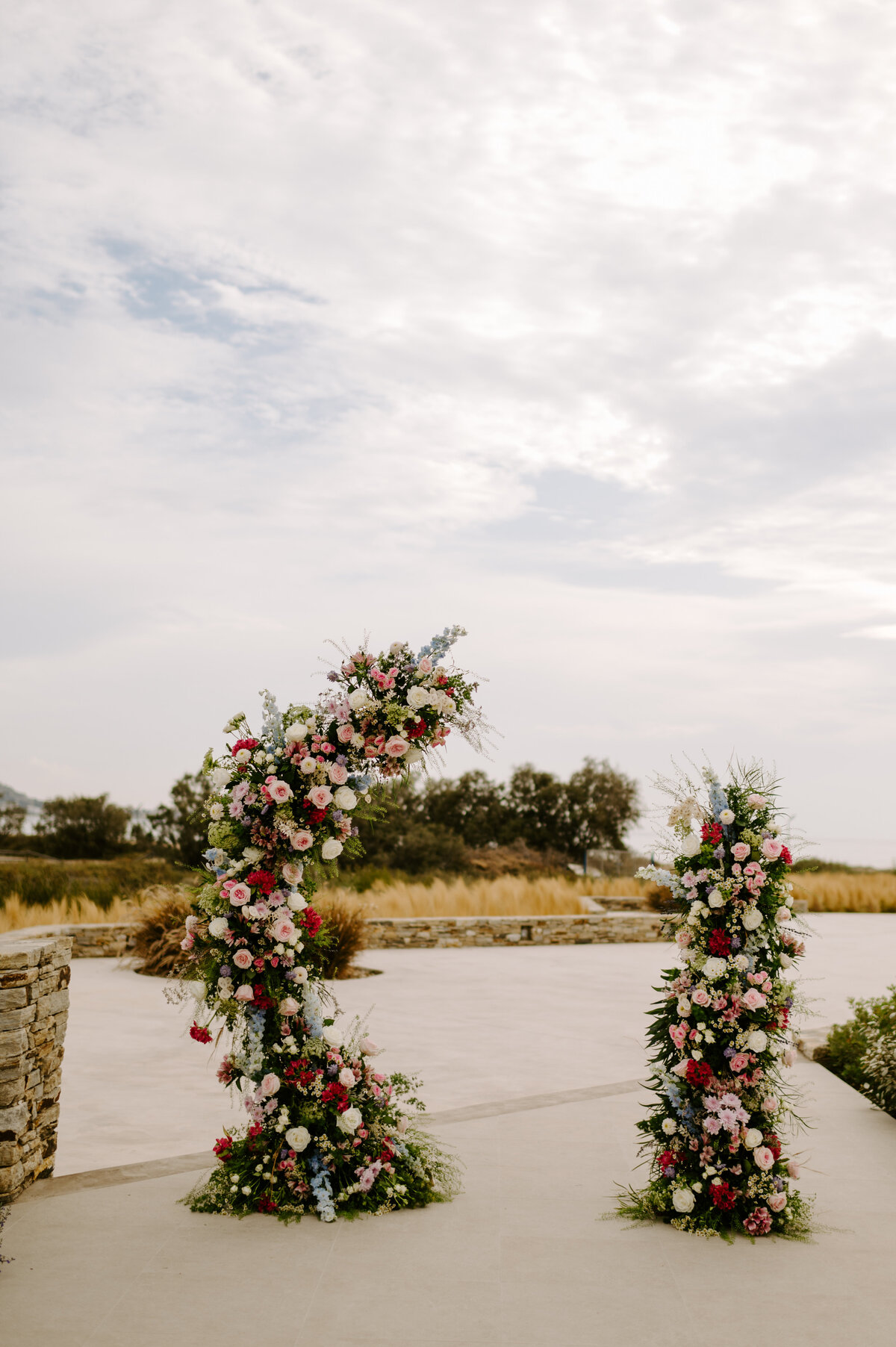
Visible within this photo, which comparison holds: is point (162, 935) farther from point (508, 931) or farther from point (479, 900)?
point (479, 900)

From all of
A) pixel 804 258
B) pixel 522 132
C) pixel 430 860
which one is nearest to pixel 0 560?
pixel 522 132

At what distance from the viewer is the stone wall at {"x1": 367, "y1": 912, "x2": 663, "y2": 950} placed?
1550 centimetres

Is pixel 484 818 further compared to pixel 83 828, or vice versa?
pixel 484 818

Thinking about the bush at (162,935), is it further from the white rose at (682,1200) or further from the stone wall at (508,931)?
the white rose at (682,1200)

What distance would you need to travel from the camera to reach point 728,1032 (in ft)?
14.5

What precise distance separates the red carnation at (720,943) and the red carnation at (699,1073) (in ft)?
1.58

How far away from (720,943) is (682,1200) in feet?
3.73

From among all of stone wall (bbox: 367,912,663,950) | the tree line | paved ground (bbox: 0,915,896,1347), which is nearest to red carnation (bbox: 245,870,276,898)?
paved ground (bbox: 0,915,896,1347)

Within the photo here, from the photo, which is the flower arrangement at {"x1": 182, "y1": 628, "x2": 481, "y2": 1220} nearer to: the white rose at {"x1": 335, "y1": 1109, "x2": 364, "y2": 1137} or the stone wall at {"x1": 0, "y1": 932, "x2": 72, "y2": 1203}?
the white rose at {"x1": 335, "y1": 1109, "x2": 364, "y2": 1137}

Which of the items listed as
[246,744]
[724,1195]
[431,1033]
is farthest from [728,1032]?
[431,1033]

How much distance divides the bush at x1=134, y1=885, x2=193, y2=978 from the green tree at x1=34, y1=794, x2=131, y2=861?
678 inches

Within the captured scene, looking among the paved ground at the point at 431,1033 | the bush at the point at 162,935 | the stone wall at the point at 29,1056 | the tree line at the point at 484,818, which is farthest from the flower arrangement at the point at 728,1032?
the tree line at the point at 484,818

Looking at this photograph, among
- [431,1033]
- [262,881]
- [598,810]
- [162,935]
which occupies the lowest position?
[431,1033]

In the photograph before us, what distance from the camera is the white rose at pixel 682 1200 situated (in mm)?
4363
